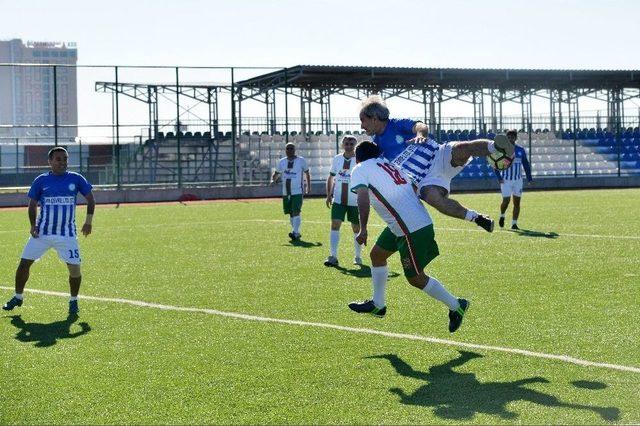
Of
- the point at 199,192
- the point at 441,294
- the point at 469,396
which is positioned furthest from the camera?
the point at 199,192

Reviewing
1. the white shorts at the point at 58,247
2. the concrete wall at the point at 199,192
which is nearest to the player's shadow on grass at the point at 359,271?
the white shorts at the point at 58,247

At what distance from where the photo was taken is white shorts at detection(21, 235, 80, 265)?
1104cm

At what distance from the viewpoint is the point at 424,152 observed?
910cm

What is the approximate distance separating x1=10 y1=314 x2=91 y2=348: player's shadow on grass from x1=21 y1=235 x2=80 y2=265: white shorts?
79 cm

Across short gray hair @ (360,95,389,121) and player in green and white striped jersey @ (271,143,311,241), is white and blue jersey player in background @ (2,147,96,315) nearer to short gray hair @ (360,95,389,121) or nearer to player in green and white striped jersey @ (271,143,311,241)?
short gray hair @ (360,95,389,121)

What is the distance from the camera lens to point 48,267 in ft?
51.7

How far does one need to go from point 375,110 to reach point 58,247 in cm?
443

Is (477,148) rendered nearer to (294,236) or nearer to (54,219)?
(54,219)

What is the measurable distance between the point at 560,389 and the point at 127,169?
1393 inches

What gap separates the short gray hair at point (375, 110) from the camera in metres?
8.72

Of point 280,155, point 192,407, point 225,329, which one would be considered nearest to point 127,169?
point 280,155

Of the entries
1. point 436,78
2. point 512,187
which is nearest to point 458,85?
point 436,78

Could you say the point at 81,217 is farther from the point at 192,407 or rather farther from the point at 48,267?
the point at 192,407

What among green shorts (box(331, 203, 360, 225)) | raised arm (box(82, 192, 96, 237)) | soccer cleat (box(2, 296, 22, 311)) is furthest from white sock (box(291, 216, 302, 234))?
soccer cleat (box(2, 296, 22, 311))
